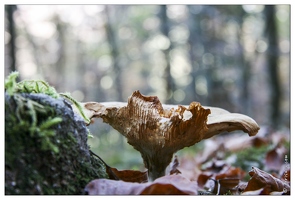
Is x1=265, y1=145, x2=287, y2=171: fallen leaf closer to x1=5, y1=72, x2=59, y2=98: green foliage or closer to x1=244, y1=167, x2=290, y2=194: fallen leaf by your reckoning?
x1=244, y1=167, x2=290, y2=194: fallen leaf

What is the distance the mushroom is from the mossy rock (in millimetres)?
259

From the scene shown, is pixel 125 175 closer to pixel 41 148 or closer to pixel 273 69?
pixel 41 148

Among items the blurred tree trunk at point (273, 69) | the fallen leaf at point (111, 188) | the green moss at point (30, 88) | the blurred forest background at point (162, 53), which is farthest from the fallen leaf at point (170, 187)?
the blurred tree trunk at point (273, 69)

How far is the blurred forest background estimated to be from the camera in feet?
40.1

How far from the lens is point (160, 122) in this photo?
4.66ft

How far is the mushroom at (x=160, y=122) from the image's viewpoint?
1400 mm

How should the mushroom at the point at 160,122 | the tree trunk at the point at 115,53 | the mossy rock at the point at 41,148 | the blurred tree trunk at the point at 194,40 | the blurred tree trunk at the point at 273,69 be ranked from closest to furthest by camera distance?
1. the mossy rock at the point at 41,148
2. the mushroom at the point at 160,122
3. the blurred tree trunk at the point at 273,69
4. the blurred tree trunk at the point at 194,40
5. the tree trunk at the point at 115,53

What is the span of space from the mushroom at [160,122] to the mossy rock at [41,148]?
0.26m

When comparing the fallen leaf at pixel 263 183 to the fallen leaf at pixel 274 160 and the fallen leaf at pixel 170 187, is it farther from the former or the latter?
the fallen leaf at pixel 274 160

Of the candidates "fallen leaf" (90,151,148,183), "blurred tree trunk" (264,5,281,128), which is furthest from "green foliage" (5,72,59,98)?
"blurred tree trunk" (264,5,281,128)

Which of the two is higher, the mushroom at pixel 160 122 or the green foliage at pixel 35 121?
the green foliage at pixel 35 121

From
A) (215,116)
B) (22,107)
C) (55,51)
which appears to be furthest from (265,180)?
(55,51)

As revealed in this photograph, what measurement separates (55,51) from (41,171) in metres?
20.5

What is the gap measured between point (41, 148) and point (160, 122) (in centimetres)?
53
